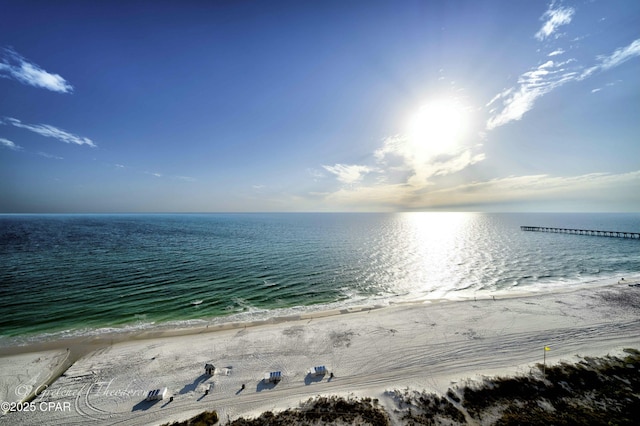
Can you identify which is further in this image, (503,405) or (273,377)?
(273,377)

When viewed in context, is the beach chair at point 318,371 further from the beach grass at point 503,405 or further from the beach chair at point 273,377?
the beach chair at point 273,377

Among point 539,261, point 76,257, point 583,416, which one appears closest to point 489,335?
point 583,416

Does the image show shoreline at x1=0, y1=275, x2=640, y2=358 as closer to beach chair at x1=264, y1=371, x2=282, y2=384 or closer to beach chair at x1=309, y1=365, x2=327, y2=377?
beach chair at x1=264, y1=371, x2=282, y2=384

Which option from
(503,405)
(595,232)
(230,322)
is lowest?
(230,322)

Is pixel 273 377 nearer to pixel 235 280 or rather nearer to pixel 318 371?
pixel 318 371

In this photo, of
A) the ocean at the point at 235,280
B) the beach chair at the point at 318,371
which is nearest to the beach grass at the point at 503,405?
the beach chair at the point at 318,371

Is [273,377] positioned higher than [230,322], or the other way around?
[273,377]

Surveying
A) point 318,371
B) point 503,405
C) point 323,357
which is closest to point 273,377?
point 318,371

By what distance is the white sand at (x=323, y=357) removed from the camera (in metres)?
16.9

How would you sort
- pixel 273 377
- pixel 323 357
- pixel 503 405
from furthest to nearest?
pixel 323 357 → pixel 273 377 → pixel 503 405

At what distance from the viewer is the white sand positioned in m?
16.9

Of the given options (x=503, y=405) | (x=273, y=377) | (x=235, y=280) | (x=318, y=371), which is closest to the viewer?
(x=503, y=405)

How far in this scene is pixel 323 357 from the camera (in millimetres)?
21875

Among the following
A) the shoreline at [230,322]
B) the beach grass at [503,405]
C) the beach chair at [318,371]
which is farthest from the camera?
the shoreline at [230,322]
